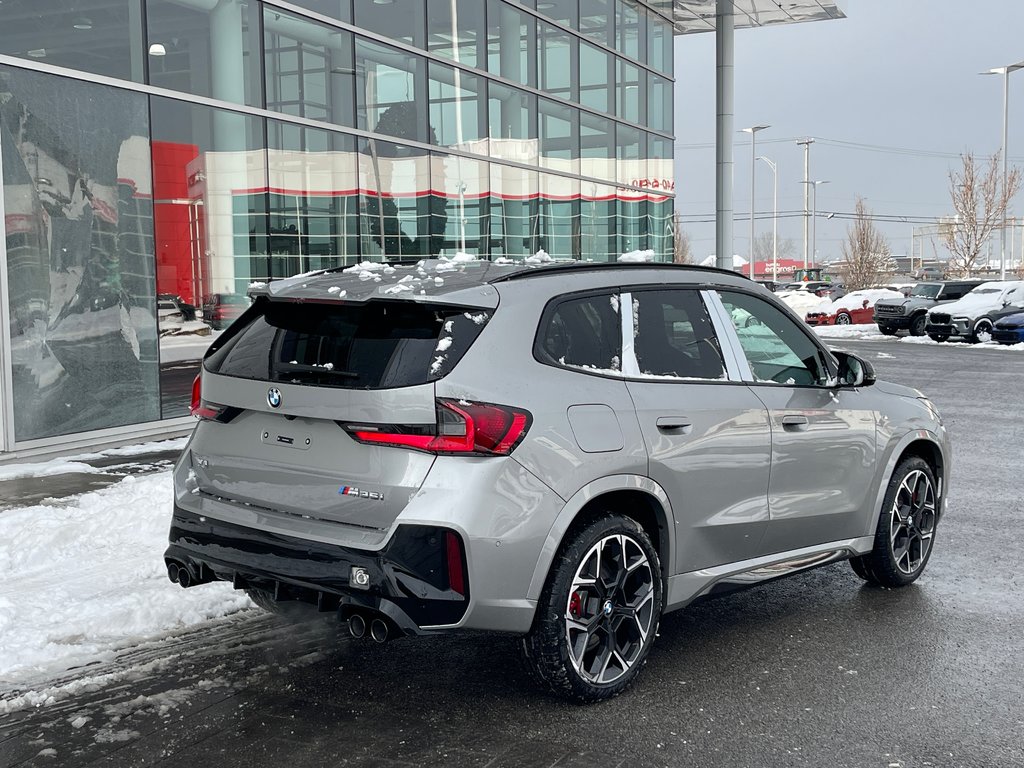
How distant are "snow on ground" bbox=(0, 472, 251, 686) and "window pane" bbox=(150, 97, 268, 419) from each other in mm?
4786

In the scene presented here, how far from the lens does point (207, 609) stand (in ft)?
18.8

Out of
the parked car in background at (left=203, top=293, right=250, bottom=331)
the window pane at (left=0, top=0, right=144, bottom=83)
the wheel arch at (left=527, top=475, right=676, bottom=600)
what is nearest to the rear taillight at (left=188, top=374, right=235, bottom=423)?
the wheel arch at (left=527, top=475, right=676, bottom=600)

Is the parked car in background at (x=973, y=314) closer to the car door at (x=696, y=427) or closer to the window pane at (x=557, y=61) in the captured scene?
the window pane at (x=557, y=61)

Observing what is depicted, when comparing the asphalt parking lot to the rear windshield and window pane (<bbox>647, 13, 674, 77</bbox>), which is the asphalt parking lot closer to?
the rear windshield

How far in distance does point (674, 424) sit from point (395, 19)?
1342 centimetres

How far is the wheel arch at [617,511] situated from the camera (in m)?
4.25

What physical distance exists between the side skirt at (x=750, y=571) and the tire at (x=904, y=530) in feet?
0.76

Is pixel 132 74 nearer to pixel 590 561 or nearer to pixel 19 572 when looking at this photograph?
pixel 19 572

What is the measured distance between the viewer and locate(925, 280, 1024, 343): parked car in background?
30.4 meters

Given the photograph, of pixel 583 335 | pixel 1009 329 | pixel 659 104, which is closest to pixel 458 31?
pixel 659 104

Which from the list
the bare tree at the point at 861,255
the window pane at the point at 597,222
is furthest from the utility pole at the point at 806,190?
the window pane at the point at 597,222

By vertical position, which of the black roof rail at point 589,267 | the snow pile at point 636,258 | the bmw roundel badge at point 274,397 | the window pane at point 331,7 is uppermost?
the window pane at point 331,7

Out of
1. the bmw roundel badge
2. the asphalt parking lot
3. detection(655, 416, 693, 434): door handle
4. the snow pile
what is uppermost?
the snow pile

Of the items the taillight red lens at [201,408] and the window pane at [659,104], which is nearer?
the taillight red lens at [201,408]
